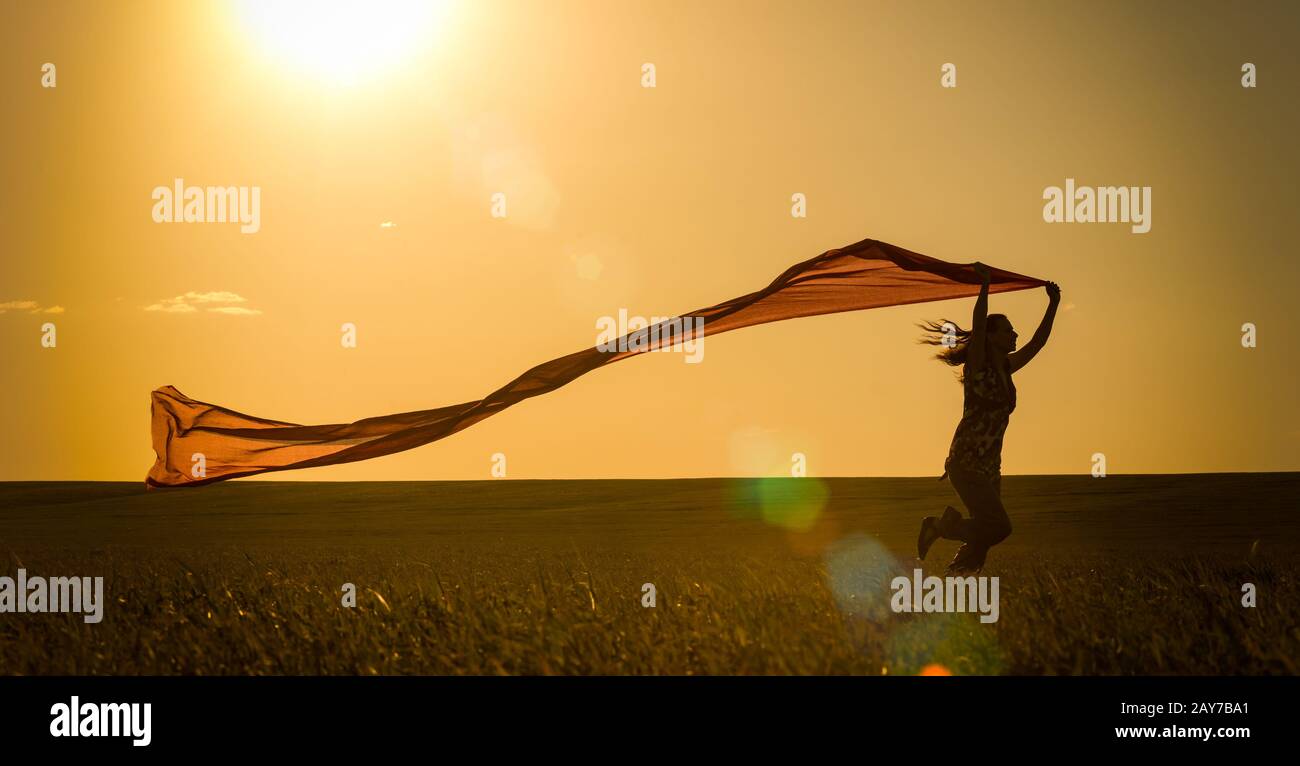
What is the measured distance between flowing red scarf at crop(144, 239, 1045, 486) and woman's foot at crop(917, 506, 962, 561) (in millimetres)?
1881

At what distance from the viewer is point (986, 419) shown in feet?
30.4

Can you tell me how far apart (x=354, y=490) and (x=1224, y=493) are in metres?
32.5

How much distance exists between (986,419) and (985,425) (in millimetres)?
49

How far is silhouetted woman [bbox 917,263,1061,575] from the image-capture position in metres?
9.24

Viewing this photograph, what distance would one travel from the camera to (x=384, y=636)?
7301mm

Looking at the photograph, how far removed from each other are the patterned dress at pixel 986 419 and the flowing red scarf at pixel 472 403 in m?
0.85

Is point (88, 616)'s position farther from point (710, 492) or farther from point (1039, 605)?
point (710, 492)

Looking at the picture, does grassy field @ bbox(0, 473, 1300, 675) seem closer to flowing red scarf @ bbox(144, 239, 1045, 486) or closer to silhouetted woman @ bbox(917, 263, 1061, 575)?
silhouetted woman @ bbox(917, 263, 1061, 575)

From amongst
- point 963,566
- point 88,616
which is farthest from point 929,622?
point 88,616
